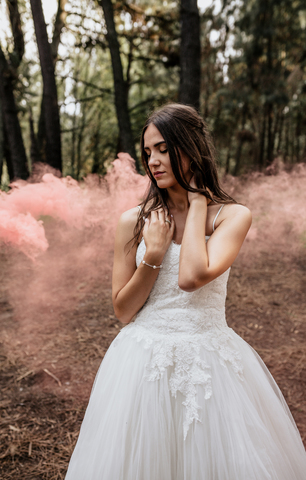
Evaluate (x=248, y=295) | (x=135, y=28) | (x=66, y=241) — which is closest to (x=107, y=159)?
(x=135, y=28)

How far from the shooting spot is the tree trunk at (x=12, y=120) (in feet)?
19.9

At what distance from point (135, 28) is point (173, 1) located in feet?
7.38

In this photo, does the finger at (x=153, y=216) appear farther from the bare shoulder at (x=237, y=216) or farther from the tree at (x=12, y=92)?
the tree at (x=12, y=92)

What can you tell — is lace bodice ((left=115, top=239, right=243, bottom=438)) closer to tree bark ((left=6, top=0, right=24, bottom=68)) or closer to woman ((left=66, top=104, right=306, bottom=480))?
woman ((left=66, top=104, right=306, bottom=480))

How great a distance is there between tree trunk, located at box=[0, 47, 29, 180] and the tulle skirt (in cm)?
566

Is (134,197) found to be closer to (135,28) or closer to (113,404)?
(113,404)

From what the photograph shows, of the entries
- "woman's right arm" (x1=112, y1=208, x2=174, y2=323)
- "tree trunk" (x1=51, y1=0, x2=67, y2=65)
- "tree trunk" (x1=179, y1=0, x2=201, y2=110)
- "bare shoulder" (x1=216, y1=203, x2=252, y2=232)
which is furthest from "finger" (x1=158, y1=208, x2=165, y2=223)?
"tree trunk" (x1=51, y1=0, x2=67, y2=65)

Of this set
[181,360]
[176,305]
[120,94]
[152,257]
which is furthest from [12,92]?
[181,360]

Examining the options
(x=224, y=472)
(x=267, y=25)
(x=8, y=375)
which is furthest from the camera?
(x=267, y=25)

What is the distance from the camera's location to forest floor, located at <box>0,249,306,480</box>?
2.70m

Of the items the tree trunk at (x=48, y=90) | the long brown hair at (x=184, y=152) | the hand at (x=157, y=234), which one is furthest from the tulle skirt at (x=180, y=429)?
the tree trunk at (x=48, y=90)

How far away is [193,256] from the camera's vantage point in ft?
5.08

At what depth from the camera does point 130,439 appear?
4.92ft

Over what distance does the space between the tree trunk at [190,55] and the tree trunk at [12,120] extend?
310 centimetres
